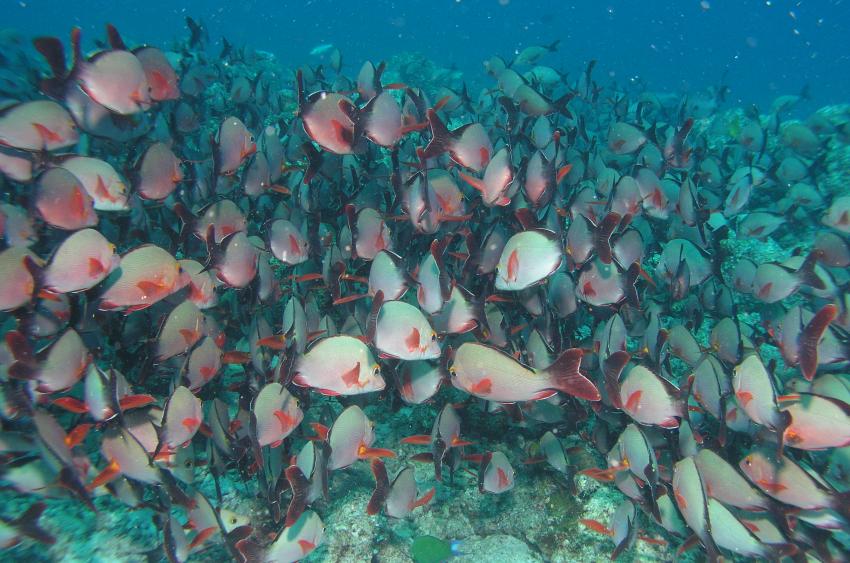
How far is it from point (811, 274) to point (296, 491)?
4.55 meters

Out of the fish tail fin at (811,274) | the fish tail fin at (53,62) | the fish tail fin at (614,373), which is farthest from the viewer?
the fish tail fin at (811,274)

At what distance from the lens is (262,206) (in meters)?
4.70

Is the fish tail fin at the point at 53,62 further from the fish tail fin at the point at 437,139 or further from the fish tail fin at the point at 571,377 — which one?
the fish tail fin at the point at 571,377

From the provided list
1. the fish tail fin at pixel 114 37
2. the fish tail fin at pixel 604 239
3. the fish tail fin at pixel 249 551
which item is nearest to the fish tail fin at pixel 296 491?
the fish tail fin at pixel 249 551

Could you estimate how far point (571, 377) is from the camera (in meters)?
2.35

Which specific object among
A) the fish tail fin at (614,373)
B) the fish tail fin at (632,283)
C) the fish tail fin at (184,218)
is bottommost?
the fish tail fin at (614,373)

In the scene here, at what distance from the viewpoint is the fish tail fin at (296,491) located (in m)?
2.34

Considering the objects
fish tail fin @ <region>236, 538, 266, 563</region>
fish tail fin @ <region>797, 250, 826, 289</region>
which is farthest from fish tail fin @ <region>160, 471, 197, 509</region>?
fish tail fin @ <region>797, 250, 826, 289</region>

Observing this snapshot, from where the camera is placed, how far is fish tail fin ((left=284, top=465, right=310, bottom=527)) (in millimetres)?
2336

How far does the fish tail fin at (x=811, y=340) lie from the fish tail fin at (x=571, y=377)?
157 cm

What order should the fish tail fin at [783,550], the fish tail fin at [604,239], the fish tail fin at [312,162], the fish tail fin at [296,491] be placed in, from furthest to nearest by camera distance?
1. the fish tail fin at [312,162]
2. the fish tail fin at [604,239]
3. the fish tail fin at [783,550]
4. the fish tail fin at [296,491]

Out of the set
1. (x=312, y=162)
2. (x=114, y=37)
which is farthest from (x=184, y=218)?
(x=114, y=37)

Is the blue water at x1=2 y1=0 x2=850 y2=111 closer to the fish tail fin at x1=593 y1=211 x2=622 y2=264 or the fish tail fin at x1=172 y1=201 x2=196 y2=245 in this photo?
the fish tail fin at x1=172 y1=201 x2=196 y2=245

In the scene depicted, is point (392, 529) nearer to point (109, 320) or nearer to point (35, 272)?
point (109, 320)
